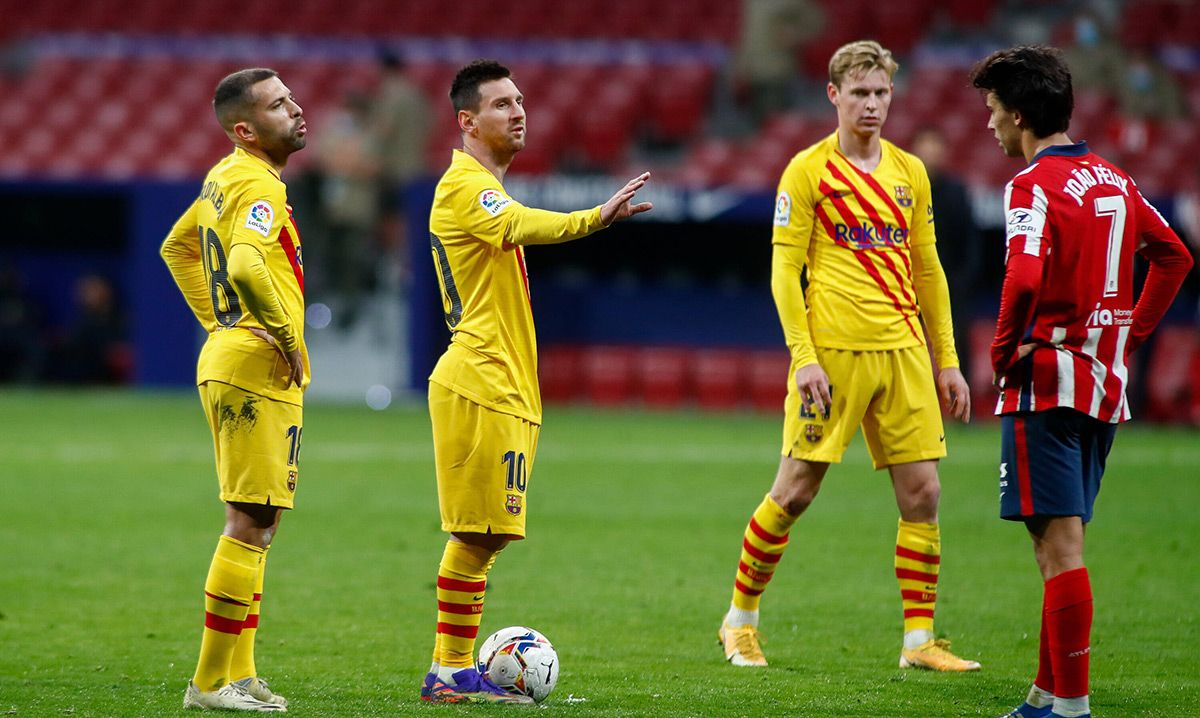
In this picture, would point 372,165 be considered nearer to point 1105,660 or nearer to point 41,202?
point 41,202

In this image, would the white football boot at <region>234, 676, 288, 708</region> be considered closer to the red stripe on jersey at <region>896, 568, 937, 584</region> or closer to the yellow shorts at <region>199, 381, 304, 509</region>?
the yellow shorts at <region>199, 381, 304, 509</region>

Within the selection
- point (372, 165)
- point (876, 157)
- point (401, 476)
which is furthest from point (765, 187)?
point (876, 157)

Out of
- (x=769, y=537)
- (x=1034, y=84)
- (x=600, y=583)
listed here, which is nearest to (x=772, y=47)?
(x=600, y=583)

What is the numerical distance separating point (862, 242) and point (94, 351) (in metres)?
14.8

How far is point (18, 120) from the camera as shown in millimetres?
21438

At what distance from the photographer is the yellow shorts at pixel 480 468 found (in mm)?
5207

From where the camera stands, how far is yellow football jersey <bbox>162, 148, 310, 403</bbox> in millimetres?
5020

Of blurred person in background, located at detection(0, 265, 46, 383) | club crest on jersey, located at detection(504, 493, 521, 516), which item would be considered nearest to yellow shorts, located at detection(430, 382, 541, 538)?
club crest on jersey, located at detection(504, 493, 521, 516)

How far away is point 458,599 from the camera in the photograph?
5309 millimetres

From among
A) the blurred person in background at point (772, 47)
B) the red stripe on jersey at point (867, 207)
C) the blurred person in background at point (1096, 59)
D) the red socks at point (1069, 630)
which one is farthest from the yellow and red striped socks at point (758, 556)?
the blurred person in background at point (772, 47)

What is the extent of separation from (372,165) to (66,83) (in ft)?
23.3

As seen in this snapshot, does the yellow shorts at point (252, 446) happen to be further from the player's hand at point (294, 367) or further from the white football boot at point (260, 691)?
the white football boot at point (260, 691)

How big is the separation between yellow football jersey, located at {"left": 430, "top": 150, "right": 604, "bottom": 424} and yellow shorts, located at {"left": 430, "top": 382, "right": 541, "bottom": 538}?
0.16 ft

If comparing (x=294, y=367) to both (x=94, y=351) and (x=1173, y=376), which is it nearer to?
(x=1173, y=376)
